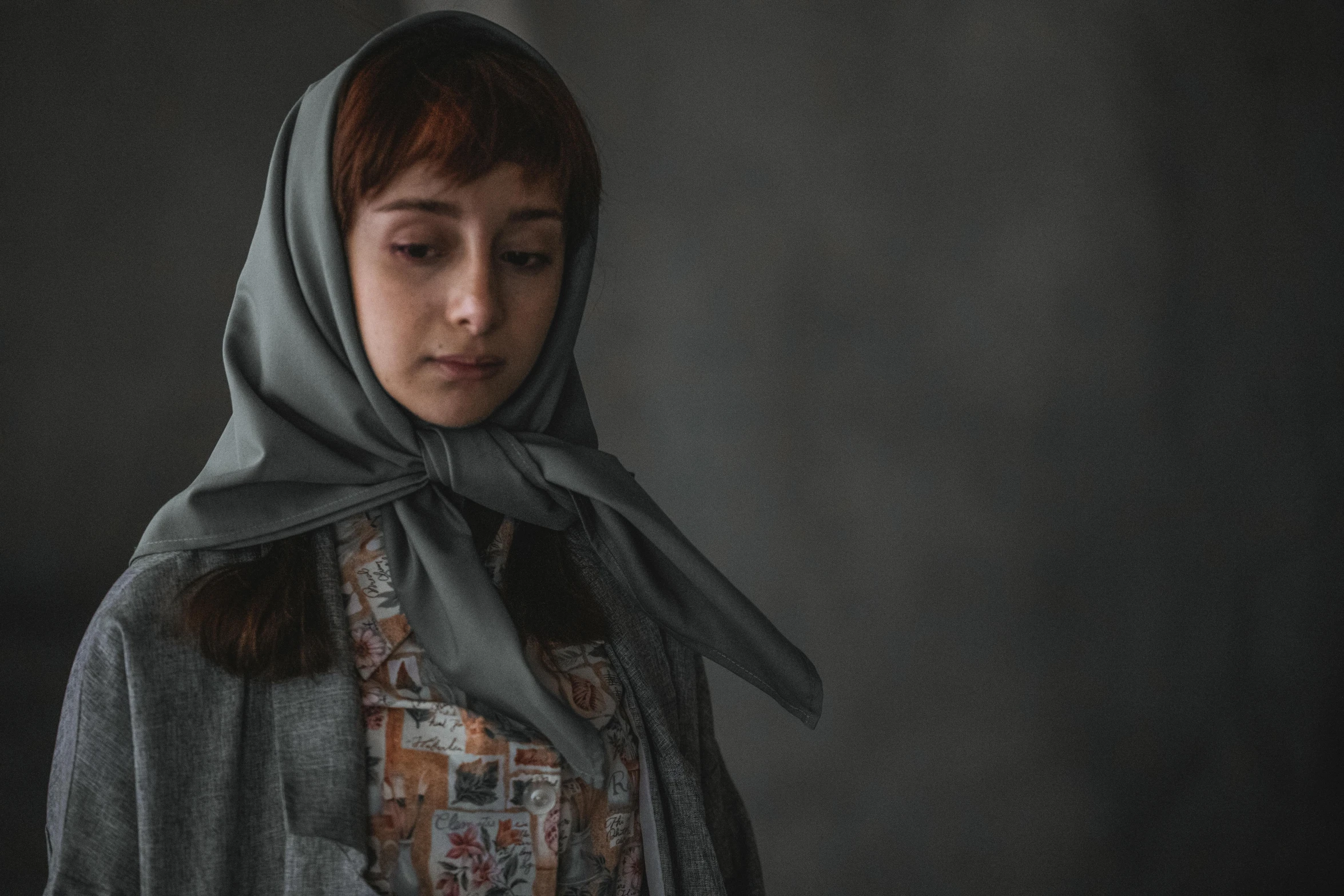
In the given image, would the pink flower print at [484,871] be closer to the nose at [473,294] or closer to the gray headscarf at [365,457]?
the gray headscarf at [365,457]

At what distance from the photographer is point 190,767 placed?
33.2 inches

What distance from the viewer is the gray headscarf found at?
3.01 ft

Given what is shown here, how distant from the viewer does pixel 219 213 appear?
154 cm

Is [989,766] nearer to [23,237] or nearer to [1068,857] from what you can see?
[1068,857]

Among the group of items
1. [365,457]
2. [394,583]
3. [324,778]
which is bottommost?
[324,778]

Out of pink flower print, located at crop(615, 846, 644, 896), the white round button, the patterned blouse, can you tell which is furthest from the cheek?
pink flower print, located at crop(615, 846, 644, 896)

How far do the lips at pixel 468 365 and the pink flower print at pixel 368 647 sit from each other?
22cm

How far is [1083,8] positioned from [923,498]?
944mm

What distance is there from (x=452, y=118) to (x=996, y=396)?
58.4 inches

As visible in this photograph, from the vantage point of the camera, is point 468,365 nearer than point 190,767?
No

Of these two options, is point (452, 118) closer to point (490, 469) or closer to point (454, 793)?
point (490, 469)

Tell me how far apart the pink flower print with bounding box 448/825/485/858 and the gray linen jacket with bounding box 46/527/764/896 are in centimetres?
8

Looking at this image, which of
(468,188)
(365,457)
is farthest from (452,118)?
(365,457)

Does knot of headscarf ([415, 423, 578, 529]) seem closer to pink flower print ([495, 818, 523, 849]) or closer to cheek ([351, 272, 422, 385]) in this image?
cheek ([351, 272, 422, 385])
